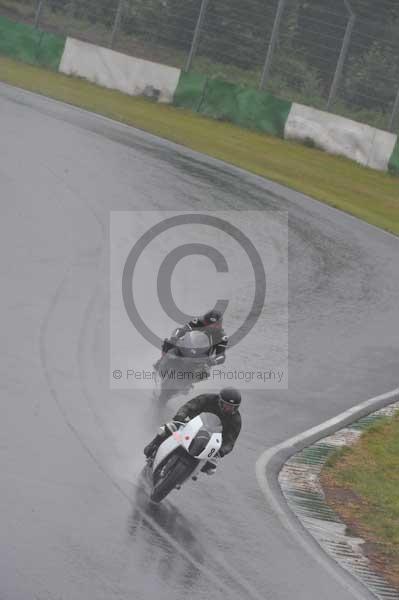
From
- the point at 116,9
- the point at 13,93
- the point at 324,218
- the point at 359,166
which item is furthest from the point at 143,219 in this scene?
the point at 116,9

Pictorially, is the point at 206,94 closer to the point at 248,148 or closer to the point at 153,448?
the point at 248,148

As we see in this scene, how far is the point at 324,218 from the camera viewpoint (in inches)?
1093

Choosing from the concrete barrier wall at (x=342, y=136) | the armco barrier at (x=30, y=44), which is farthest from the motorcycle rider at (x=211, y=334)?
the armco barrier at (x=30, y=44)

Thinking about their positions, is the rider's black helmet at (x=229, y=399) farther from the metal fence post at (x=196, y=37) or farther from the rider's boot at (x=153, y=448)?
the metal fence post at (x=196, y=37)

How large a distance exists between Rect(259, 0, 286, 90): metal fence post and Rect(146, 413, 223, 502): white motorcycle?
29.6 m

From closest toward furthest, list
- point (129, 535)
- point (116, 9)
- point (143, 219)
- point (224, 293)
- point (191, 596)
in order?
point (191, 596) → point (129, 535) → point (224, 293) → point (143, 219) → point (116, 9)

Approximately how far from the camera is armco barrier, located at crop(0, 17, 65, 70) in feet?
131

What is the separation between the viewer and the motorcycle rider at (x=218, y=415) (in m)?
11.3

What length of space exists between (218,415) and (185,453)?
732mm

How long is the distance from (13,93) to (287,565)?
84.0 feet

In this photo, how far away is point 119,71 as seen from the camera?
3881cm

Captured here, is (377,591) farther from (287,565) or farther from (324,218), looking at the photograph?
(324,218)

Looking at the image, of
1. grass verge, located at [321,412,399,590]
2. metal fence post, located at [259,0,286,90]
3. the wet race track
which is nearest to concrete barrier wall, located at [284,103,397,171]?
metal fence post, located at [259,0,286,90]

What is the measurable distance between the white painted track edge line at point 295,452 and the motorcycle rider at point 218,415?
4.04 feet
